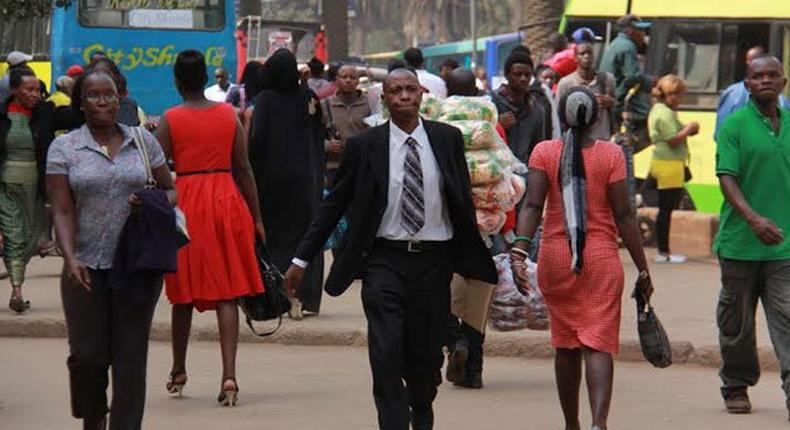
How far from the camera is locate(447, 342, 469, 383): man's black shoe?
10.8m

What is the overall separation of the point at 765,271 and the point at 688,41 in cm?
1450

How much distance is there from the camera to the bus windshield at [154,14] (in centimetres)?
2702

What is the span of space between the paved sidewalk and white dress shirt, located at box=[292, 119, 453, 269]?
4.28m

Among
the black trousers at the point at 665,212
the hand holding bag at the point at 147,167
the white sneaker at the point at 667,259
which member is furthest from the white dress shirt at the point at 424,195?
the white sneaker at the point at 667,259

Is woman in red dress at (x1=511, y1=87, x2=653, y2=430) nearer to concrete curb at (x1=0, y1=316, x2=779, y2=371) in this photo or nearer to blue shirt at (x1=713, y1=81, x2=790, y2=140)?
concrete curb at (x1=0, y1=316, x2=779, y2=371)

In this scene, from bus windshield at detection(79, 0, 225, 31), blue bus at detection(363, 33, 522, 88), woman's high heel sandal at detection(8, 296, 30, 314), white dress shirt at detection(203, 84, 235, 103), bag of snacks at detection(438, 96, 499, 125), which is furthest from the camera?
blue bus at detection(363, 33, 522, 88)

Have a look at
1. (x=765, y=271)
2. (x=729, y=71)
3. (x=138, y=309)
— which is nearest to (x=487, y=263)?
(x=138, y=309)

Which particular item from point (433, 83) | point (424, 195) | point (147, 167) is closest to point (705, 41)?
Answer: point (433, 83)

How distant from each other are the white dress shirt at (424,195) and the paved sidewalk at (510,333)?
4.28 metres

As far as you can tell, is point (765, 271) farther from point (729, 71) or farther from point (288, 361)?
point (729, 71)

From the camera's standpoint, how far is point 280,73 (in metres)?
12.4

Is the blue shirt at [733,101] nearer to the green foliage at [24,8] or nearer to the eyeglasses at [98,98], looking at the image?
the eyeglasses at [98,98]

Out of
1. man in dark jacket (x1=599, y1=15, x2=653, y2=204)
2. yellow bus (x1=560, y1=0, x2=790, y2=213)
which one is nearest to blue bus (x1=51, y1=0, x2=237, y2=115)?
yellow bus (x1=560, y1=0, x2=790, y2=213)

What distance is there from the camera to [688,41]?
24094mm
